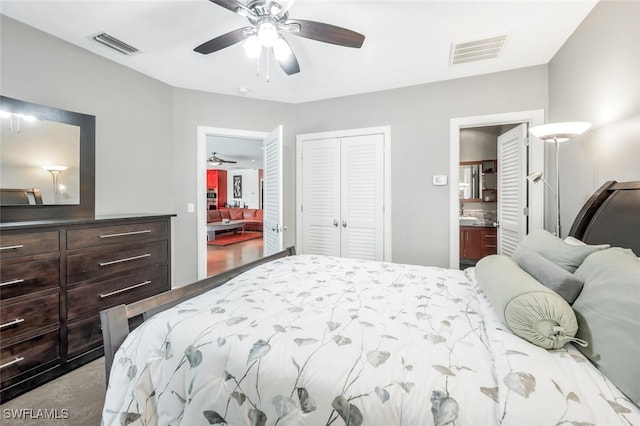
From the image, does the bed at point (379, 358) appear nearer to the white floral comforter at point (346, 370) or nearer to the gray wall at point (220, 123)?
the white floral comforter at point (346, 370)

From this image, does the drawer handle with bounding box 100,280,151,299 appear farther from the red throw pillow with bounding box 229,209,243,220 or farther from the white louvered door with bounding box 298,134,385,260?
the red throw pillow with bounding box 229,209,243,220

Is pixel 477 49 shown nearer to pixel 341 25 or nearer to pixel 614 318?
pixel 341 25

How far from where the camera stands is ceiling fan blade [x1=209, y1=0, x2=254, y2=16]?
1.48 metres

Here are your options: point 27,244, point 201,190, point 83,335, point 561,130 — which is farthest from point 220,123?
point 561,130

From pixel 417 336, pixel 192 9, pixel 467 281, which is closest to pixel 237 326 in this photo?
pixel 417 336

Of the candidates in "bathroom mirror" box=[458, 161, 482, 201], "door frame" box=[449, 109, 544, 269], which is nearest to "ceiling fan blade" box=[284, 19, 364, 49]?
"door frame" box=[449, 109, 544, 269]

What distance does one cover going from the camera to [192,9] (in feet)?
6.36

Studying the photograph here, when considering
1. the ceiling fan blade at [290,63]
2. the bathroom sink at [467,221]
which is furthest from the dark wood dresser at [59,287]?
the bathroom sink at [467,221]

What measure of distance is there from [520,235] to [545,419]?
2.68 m

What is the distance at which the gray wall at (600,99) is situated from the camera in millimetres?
1569

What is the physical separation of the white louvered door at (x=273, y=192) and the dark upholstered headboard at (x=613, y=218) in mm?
2537

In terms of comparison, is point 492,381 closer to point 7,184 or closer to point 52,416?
point 52,416

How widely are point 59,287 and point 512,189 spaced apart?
4.15 meters

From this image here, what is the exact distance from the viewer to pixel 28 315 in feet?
5.77
